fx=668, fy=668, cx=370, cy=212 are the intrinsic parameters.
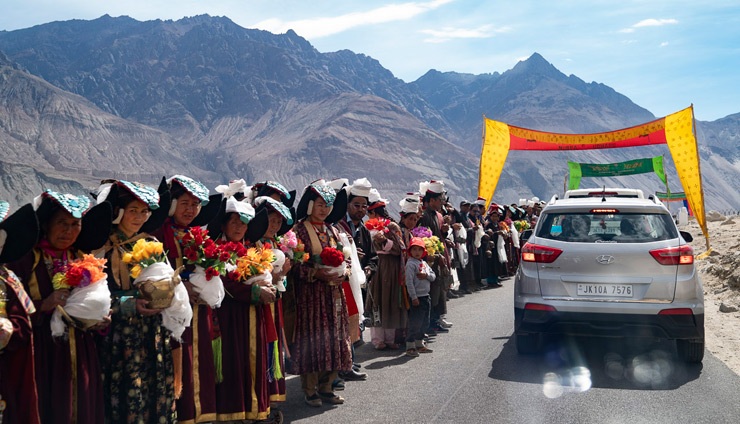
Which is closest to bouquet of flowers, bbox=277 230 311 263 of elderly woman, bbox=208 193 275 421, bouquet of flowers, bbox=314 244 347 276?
bouquet of flowers, bbox=314 244 347 276

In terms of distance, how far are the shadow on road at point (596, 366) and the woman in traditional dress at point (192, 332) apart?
10.5ft

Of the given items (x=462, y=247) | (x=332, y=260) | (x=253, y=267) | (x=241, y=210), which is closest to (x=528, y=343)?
(x=332, y=260)

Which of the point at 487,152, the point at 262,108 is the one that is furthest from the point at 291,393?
the point at 262,108

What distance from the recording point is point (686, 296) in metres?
6.73

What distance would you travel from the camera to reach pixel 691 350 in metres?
7.18

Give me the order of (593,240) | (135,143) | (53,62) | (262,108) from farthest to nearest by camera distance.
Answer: (53,62) → (262,108) → (135,143) → (593,240)

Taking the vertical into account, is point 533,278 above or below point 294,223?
below

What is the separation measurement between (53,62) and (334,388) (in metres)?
197

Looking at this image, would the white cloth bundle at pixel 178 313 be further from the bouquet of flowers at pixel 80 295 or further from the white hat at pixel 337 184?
the white hat at pixel 337 184

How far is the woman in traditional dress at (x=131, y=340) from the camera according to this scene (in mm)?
4238

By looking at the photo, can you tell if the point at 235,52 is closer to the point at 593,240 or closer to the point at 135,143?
the point at 135,143

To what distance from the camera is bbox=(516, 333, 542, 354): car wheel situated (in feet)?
25.6

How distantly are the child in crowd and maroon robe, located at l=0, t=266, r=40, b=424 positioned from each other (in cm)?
513

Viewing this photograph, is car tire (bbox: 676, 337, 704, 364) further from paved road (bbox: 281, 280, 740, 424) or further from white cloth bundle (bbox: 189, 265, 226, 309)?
white cloth bundle (bbox: 189, 265, 226, 309)
